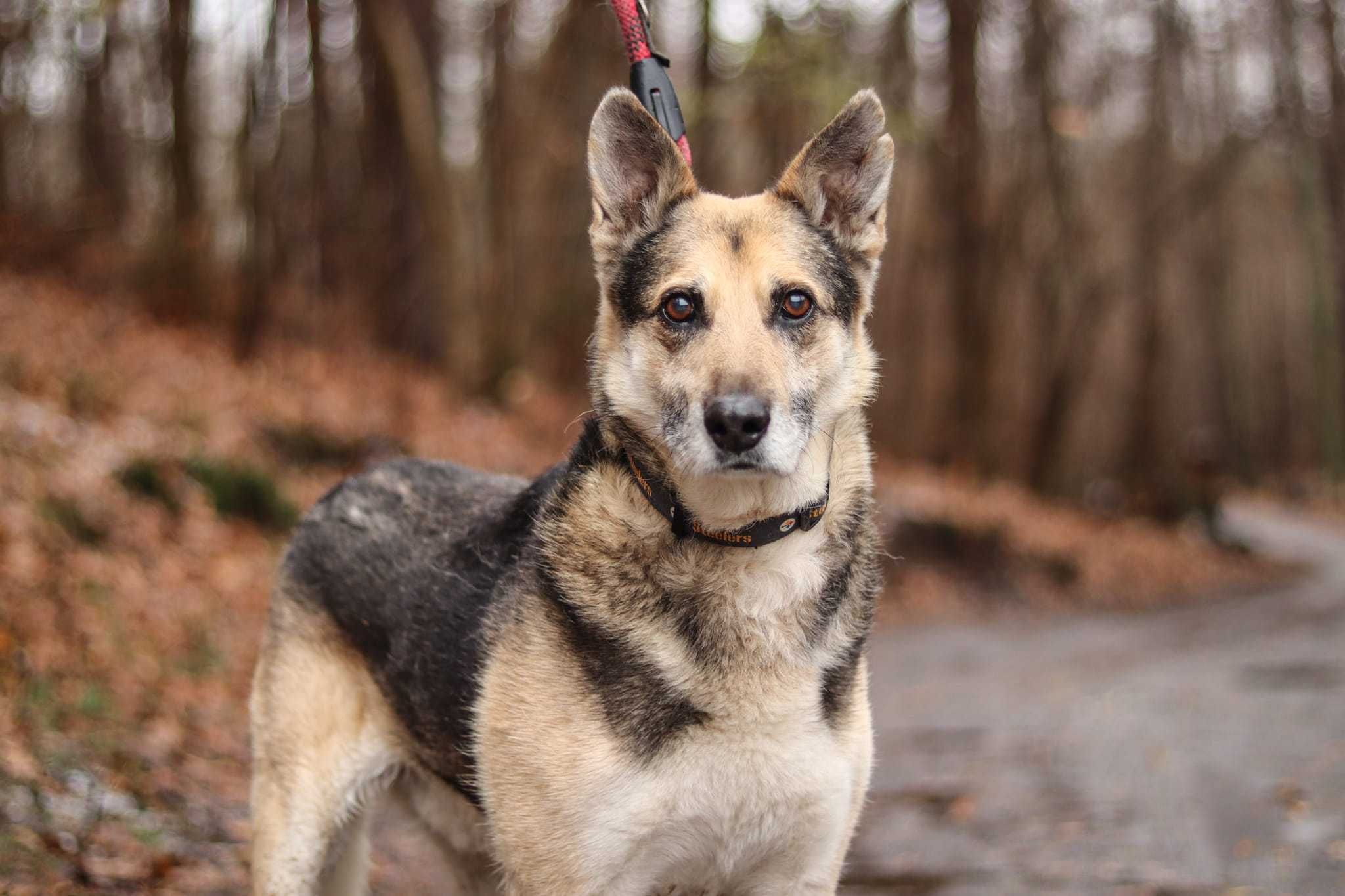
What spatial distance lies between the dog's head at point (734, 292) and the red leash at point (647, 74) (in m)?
0.56

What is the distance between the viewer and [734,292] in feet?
11.6

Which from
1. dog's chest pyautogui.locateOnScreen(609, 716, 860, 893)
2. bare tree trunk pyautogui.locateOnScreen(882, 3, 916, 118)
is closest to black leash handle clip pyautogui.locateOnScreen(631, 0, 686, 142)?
dog's chest pyautogui.locateOnScreen(609, 716, 860, 893)

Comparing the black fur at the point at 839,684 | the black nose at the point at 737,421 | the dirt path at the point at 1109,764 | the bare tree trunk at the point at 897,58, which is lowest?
the dirt path at the point at 1109,764

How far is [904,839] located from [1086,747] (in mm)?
2479

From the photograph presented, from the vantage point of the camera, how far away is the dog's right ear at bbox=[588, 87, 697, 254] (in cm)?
379

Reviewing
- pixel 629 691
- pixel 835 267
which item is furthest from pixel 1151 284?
pixel 629 691

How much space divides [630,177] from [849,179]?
728mm

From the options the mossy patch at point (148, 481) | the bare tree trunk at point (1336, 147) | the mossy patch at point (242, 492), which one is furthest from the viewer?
the bare tree trunk at point (1336, 147)

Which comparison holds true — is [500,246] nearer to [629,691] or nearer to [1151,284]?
[1151,284]

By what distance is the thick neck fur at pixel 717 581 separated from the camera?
10.9ft

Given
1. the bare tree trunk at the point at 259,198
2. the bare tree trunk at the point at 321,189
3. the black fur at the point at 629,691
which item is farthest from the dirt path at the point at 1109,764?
the bare tree trunk at the point at 321,189

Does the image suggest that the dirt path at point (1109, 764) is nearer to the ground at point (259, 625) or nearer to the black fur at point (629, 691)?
the ground at point (259, 625)

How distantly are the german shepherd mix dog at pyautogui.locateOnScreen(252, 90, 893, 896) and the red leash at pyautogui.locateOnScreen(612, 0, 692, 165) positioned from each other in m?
0.59

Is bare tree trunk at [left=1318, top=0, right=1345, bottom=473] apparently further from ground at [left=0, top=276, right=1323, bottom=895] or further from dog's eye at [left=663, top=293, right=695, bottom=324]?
dog's eye at [left=663, top=293, right=695, bottom=324]
